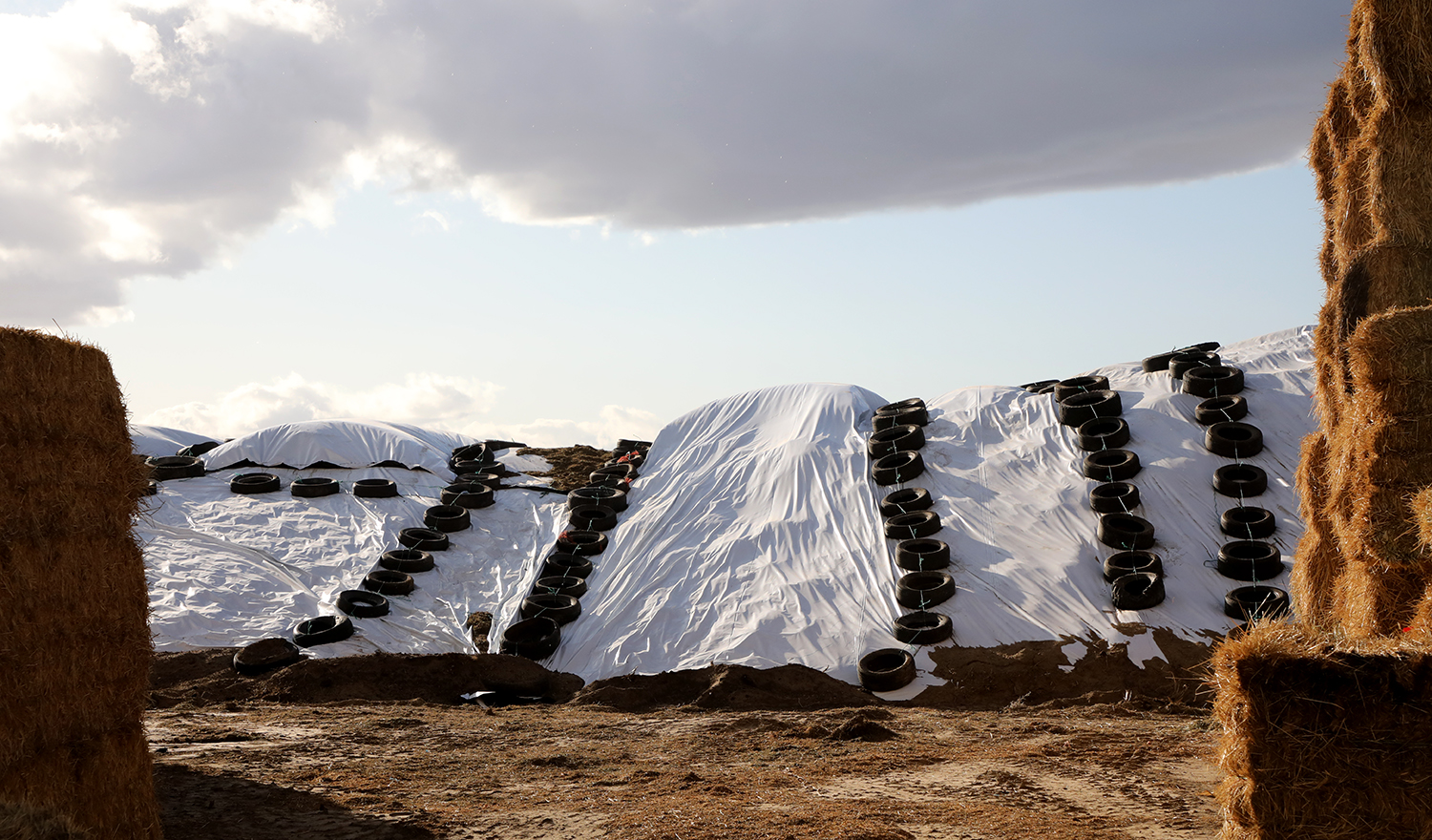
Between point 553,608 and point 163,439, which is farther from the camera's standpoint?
point 163,439

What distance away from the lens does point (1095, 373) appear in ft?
67.9

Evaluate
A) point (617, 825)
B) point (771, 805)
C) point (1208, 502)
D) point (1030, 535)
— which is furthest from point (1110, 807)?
point (1208, 502)

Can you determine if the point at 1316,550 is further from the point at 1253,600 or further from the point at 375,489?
the point at 375,489

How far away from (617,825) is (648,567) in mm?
9972

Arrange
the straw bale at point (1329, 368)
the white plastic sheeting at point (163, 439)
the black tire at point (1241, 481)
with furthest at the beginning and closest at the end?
1. the white plastic sheeting at point (163, 439)
2. the black tire at point (1241, 481)
3. the straw bale at point (1329, 368)

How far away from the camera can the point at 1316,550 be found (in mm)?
9258

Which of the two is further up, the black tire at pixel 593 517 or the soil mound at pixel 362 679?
the black tire at pixel 593 517

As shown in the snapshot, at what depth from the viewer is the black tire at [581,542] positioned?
59.8 ft

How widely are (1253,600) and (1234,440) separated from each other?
377 centimetres

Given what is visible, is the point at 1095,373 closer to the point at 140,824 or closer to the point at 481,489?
the point at 481,489

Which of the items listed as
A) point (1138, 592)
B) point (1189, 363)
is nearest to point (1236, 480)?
point (1138, 592)

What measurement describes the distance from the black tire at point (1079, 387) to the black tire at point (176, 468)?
781 inches

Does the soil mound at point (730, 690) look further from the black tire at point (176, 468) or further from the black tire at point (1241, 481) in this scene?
the black tire at point (176, 468)

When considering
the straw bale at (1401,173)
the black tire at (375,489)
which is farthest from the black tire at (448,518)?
the straw bale at (1401,173)
